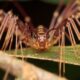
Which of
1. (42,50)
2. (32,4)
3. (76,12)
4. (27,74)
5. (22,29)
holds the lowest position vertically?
(27,74)

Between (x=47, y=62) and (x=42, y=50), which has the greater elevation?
(x=42, y=50)

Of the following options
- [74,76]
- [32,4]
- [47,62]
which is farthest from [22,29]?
[32,4]

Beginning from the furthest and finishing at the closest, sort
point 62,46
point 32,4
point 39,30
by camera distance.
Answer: point 32,4 < point 39,30 < point 62,46

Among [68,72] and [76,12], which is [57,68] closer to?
[68,72]

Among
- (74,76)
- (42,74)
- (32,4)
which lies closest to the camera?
(42,74)

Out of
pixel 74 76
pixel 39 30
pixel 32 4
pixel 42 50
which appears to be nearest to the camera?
pixel 74 76

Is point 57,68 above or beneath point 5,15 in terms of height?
beneath

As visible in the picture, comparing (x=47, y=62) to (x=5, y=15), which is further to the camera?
(x=5, y=15)

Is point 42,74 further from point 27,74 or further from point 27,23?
point 27,23

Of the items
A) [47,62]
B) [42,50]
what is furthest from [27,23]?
[47,62]
